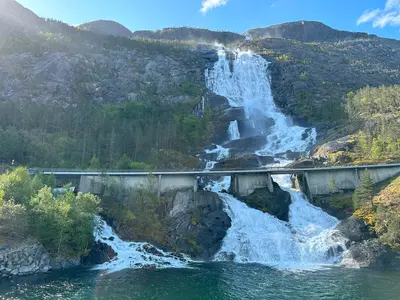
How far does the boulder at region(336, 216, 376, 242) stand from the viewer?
47.2 m

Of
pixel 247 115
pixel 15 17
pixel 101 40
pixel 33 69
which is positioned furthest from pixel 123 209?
pixel 15 17

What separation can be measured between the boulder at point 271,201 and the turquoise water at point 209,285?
1624cm

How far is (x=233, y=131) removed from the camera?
102938mm

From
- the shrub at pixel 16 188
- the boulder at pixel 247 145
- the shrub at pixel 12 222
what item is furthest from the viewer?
the boulder at pixel 247 145

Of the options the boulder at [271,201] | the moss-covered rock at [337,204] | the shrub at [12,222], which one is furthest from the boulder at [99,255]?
the moss-covered rock at [337,204]

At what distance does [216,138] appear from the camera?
10019 centimetres

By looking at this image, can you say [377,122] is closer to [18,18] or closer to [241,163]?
[241,163]

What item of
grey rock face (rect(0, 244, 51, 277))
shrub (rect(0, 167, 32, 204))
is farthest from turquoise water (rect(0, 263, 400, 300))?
shrub (rect(0, 167, 32, 204))

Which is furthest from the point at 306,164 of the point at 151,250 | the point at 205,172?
the point at 151,250

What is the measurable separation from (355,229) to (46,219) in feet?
126

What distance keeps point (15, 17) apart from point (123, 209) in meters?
133

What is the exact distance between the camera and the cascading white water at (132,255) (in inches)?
1697

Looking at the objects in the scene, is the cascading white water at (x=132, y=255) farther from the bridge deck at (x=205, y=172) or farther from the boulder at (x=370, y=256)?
the boulder at (x=370, y=256)

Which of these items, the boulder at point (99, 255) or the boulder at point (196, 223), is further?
the boulder at point (196, 223)
